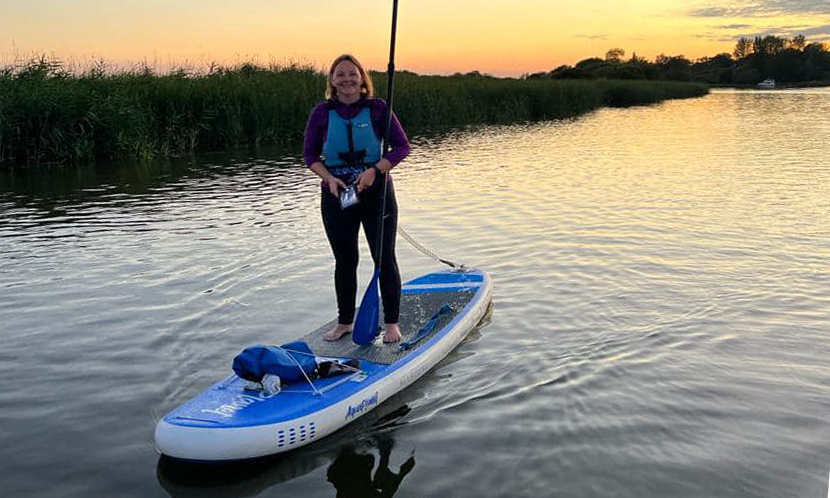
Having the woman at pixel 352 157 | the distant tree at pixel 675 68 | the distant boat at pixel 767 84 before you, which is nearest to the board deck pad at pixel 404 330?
the woman at pixel 352 157

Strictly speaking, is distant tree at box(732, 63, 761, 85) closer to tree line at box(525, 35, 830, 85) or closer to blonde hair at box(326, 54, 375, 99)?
tree line at box(525, 35, 830, 85)

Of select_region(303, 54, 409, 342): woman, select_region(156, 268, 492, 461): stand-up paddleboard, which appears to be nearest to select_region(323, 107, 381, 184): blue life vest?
select_region(303, 54, 409, 342): woman

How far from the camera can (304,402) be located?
13.7 ft

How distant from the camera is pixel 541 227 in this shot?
995 cm

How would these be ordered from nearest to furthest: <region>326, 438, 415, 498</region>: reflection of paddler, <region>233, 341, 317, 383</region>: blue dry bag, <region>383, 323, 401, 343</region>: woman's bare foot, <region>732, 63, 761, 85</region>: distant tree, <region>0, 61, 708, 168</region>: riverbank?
<region>326, 438, 415, 498</region>: reflection of paddler
<region>233, 341, 317, 383</region>: blue dry bag
<region>383, 323, 401, 343</region>: woman's bare foot
<region>0, 61, 708, 168</region>: riverbank
<region>732, 63, 761, 85</region>: distant tree

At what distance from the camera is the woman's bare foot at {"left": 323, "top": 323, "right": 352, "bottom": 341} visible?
5383 millimetres

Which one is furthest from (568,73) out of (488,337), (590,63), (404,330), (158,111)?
(404,330)

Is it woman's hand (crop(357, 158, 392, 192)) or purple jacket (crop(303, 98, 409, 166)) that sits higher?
purple jacket (crop(303, 98, 409, 166))

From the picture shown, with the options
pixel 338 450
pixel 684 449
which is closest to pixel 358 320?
pixel 338 450

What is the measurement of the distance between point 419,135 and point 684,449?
65.0 feet

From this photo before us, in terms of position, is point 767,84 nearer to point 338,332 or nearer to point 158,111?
point 158,111

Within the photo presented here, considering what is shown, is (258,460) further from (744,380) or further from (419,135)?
(419,135)

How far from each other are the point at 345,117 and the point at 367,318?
4.48 ft

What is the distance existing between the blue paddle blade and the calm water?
0.53m
